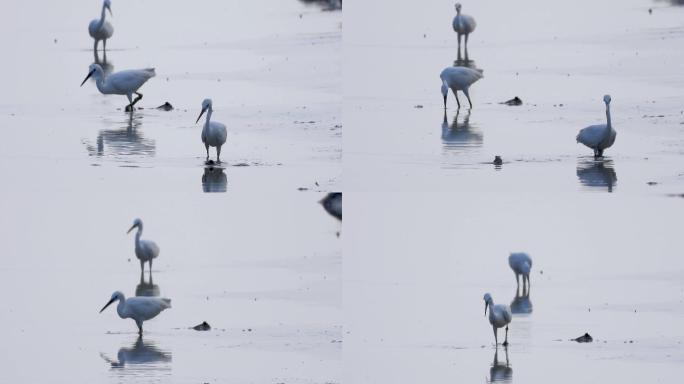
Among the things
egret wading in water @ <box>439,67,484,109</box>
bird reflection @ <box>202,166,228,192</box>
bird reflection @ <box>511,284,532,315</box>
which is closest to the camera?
bird reflection @ <box>202,166,228,192</box>

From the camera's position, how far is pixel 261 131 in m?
15.8

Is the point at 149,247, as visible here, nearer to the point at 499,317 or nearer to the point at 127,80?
the point at 127,80

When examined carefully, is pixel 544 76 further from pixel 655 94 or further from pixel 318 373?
pixel 318 373

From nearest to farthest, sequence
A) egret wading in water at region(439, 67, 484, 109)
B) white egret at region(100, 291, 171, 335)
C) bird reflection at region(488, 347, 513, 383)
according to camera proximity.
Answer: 1. bird reflection at region(488, 347, 513, 383)
2. white egret at region(100, 291, 171, 335)
3. egret wading in water at region(439, 67, 484, 109)

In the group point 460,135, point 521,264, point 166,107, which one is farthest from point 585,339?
point 166,107

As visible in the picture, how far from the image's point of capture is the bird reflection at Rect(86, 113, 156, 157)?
1506 centimetres

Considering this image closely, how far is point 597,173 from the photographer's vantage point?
14984 millimetres

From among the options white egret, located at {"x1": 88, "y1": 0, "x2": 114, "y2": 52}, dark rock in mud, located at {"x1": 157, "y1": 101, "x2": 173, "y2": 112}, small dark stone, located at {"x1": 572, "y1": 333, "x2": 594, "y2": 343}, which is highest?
white egret, located at {"x1": 88, "y1": 0, "x2": 114, "y2": 52}

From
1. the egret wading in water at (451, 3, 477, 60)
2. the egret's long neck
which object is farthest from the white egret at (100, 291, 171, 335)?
the egret wading in water at (451, 3, 477, 60)

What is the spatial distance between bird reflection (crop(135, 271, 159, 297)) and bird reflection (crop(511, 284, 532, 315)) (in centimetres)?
280

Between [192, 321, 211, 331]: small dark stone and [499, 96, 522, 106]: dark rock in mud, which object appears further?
[499, 96, 522, 106]: dark rock in mud

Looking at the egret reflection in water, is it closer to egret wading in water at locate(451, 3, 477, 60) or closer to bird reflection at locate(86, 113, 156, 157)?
bird reflection at locate(86, 113, 156, 157)

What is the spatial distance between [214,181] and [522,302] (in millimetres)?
2570

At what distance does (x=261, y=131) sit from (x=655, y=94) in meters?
3.61
